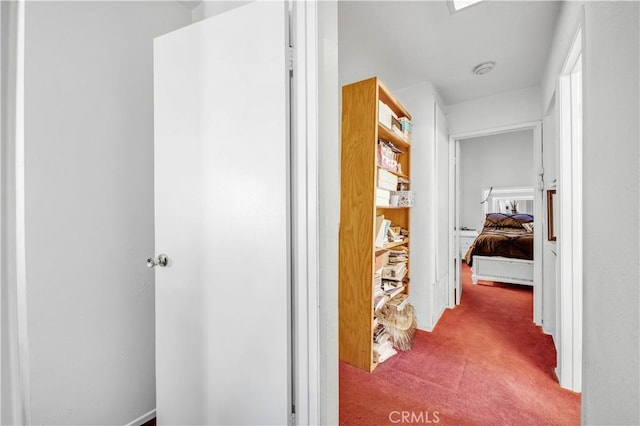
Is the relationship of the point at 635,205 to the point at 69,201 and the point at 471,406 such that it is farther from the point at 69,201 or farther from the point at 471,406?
the point at 69,201

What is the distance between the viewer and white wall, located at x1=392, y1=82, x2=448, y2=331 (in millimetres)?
2604

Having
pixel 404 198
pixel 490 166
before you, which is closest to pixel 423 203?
pixel 404 198

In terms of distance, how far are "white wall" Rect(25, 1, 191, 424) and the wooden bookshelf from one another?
125cm

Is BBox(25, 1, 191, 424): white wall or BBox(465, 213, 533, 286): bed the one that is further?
BBox(465, 213, 533, 286): bed

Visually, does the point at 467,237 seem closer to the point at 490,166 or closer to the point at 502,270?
the point at 490,166

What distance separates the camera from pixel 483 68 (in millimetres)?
2357

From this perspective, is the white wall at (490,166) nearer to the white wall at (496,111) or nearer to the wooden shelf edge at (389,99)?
the white wall at (496,111)

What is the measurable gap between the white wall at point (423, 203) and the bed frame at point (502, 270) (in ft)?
6.74

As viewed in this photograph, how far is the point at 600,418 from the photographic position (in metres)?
0.80

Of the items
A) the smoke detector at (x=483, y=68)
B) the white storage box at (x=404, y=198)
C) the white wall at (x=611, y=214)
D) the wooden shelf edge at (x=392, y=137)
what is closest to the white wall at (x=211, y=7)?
the wooden shelf edge at (x=392, y=137)

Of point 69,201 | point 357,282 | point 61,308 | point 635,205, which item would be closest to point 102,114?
point 69,201

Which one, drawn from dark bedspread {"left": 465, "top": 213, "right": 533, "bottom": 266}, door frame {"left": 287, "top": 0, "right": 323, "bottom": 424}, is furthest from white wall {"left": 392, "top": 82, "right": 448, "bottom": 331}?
dark bedspread {"left": 465, "top": 213, "right": 533, "bottom": 266}

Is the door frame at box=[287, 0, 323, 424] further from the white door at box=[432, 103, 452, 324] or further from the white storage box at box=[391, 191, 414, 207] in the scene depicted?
the white door at box=[432, 103, 452, 324]

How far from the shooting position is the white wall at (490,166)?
5328 millimetres
